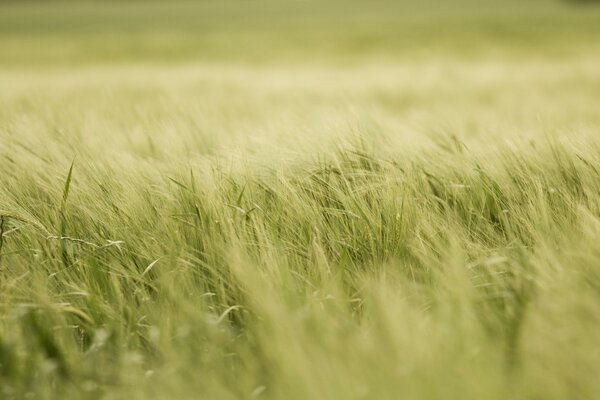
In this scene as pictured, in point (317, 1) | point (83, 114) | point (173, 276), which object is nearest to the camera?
point (173, 276)

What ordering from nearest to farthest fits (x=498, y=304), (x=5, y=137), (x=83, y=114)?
(x=498, y=304) → (x=5, y=137) → (x=83, y=114)

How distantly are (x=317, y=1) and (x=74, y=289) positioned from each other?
5293 centimetres

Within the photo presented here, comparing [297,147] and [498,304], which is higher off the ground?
[297,147]

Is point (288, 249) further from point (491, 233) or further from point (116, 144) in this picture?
point (116, 144)

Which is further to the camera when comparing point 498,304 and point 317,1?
point 317,1

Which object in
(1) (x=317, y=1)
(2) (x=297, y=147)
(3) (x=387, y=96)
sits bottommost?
(3) (x=387, y=96)

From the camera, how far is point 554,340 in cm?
77

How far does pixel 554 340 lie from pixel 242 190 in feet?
2.47

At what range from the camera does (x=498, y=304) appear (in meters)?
0.95

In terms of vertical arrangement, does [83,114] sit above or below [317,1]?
below

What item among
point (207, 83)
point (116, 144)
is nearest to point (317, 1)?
point (207, 83)

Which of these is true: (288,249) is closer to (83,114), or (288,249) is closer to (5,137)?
(5,137)

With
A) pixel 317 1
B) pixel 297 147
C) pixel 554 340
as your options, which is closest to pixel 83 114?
pixel 297 147

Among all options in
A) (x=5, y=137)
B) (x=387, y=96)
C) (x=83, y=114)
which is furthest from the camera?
(x=387, y=96)
